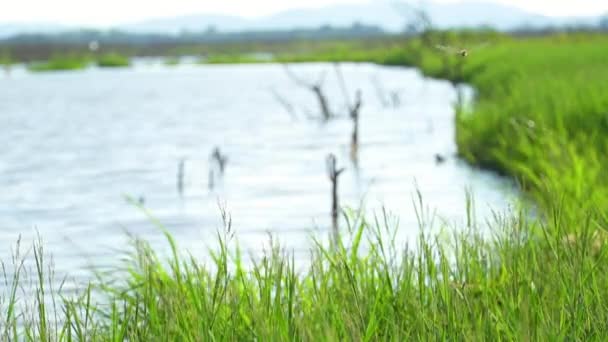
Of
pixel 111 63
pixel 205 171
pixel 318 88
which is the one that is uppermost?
pixel 318 88

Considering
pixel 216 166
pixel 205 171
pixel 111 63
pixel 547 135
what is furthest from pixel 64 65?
pixel 547 135

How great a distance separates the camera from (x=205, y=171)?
1420 centimetres

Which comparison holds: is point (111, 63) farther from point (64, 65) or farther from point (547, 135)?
point (547, 135)

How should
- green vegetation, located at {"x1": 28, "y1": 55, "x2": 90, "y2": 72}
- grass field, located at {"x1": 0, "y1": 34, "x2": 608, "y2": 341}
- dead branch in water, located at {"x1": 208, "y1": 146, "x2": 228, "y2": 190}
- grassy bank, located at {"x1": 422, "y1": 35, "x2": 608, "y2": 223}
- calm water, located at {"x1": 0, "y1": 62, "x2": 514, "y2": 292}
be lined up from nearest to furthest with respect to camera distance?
grass field, located at {"x1": 0, "y1": 34, "x2": 608, "y2": 341}
grassy bank, located at {"x1": 422, "y1": 35, "x2": 608, "y2": 223}
calm water, located at {"x1": 0, "y1": 62, "x2": 514, "y2": 292}
dead branch in water, located at {"x1": 208, "y1": 146, "x2": 228, "y2": 190}
green vegetation, located at {"x1": 28, "y1": 55, "x2": 90, "y2": 72}

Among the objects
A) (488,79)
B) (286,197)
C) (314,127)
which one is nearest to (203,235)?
(286,197)

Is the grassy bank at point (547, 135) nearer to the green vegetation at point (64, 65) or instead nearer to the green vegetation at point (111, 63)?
the green vegetation at point (64, 65)

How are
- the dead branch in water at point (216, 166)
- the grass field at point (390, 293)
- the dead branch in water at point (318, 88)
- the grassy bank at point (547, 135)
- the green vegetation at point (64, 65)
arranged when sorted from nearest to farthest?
1. the grass field at point (390, 293)
2. the grassy bank at point (547, 135)
3. the dead branch in water at point (216, 166)
4. the dead branch in water at point (318, 88)
5. the green vegetation at point (64, 65)

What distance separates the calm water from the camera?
980 centimetres

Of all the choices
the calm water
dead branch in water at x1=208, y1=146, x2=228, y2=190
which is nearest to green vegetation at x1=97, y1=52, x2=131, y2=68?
the calm water

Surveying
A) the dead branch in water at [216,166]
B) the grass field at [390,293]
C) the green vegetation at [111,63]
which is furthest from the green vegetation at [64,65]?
the grass field at [390,293]

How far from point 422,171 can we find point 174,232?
4.42 metres

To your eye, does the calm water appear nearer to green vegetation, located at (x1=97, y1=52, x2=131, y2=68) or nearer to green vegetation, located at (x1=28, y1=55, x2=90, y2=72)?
green vegetation, located at (x1=28, y1=55, x2=90, y2=72)

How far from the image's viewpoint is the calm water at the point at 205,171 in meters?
9.80

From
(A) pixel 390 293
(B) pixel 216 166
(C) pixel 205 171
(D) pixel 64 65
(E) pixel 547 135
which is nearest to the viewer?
(A) pixel 390 293
